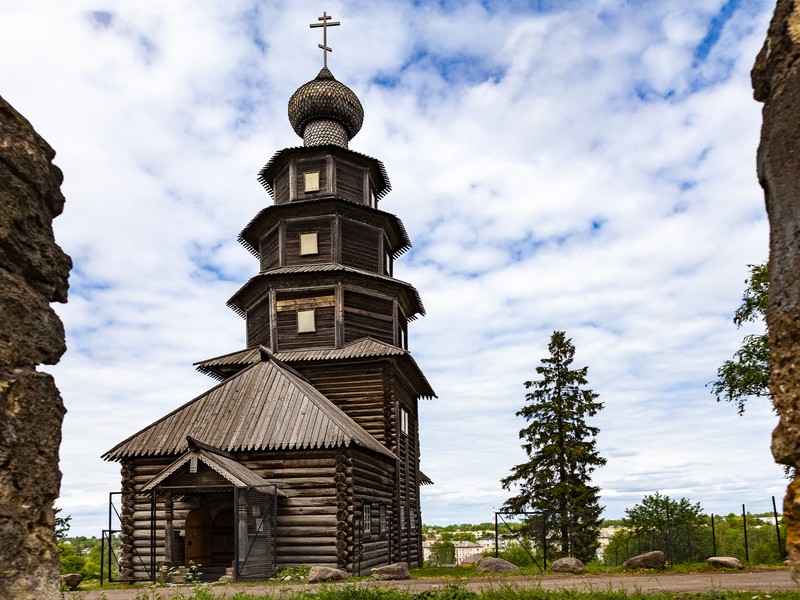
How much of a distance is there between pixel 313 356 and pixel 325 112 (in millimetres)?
11566

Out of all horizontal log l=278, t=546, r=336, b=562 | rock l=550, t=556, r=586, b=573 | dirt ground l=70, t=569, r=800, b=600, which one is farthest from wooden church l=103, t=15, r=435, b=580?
Answer: rock l=550, t=556, r=586, b=573

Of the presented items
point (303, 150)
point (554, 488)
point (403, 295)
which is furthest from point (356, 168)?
point (554, 488)

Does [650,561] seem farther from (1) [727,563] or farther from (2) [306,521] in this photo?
(2) [306,521]

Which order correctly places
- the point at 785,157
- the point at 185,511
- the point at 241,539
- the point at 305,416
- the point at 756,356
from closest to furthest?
the point at 785,157 < the point at 241,539 < the point at 185,511 < the point at 305,416 < the point at 756,356

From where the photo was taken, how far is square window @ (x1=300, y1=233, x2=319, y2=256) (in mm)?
25594

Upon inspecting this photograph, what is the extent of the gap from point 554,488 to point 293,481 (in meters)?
13.4

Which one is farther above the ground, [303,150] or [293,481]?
[303,150]

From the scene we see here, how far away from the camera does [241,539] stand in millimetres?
16688

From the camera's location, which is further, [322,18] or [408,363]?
[322,18]

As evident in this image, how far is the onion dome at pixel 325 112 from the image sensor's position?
28984 mm

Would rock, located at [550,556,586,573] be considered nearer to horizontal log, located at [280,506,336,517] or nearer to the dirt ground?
the dirt ground

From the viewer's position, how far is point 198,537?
18.4 metres

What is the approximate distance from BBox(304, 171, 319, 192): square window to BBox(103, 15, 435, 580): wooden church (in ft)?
0.14

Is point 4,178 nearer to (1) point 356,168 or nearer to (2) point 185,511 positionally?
(2) point 185,511
